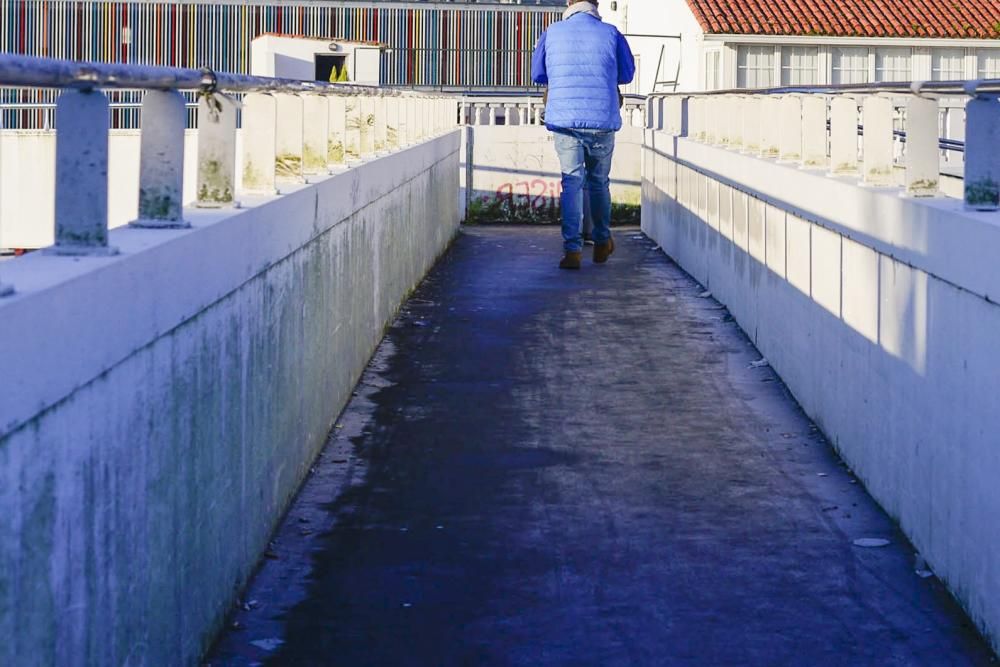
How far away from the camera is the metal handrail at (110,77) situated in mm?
3666

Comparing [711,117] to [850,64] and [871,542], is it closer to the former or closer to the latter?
[871,542]

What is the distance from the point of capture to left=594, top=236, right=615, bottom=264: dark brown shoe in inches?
679

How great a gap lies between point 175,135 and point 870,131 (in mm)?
3973

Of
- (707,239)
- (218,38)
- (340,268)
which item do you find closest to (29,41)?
(218,38)

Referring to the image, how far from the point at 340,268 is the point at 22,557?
5.59 metres

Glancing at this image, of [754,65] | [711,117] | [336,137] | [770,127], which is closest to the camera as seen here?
[336,137]

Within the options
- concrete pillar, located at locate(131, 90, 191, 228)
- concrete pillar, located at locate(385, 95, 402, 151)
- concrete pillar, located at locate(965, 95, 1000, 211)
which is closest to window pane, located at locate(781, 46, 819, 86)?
concrete pillar, located at locate(385, 95, 402, 151)

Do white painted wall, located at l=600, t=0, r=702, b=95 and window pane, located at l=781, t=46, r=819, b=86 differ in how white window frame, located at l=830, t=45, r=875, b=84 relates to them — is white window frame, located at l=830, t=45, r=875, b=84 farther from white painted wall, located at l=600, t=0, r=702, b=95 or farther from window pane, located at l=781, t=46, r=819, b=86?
white painted wall, located at l=600, t=0, r=702, b=95

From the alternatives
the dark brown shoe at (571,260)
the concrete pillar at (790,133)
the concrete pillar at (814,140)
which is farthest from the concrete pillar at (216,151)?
the dark brown shoe at (571,260)

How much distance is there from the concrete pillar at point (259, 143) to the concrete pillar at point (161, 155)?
184cm

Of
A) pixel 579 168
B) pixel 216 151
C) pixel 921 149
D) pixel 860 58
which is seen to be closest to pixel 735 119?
pixel 579 168

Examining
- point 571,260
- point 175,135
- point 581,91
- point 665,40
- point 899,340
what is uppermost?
point 665,40

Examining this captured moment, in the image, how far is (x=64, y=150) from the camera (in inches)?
169

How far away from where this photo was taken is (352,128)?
10.9 meters
